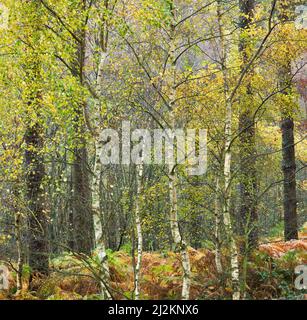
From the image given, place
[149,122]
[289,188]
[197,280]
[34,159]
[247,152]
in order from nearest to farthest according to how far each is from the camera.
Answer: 1. [34,159]
2. [197,280]
3. [247,152]
4. [149,122]
5. [289,188]

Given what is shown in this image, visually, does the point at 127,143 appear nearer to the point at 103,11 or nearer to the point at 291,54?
the point at 291,54

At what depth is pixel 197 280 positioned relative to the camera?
898 cm

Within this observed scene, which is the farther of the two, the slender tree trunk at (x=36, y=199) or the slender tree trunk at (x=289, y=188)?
the slender tree trunk at (x=289, y=188)

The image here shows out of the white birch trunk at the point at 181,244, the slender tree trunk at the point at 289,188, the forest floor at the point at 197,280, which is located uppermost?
the slender tree trunk at the point at 289,188

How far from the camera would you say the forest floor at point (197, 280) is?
819 centimetres

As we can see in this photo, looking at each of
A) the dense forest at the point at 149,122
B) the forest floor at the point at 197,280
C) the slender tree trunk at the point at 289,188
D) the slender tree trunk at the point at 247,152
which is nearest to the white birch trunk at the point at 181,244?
the dense forest at the point at 149,122

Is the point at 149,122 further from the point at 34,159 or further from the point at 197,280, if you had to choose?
the point at 197,280

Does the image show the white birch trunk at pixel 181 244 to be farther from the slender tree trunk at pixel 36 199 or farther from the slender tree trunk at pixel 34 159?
the slender tree trunk at pixel 36 199

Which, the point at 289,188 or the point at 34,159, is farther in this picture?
the point at 289,188

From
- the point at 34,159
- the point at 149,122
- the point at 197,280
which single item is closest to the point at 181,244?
the point at 197,280

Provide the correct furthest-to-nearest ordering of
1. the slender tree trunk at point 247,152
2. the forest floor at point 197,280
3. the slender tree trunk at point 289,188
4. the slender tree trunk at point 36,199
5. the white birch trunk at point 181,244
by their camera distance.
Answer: the slender tree trunk at point 289,188
the slender tree trunk at point 247,152
the slender tree trunk at point 36,199
the forest floor at point 197,280
the white birch trunk at point 181,244

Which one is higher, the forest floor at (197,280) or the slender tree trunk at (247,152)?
the slender tree trunk at (247,152)

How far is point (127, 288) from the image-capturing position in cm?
929

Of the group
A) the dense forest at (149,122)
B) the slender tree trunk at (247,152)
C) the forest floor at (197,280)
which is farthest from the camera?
the slender tree trunk at (247,152)
